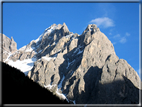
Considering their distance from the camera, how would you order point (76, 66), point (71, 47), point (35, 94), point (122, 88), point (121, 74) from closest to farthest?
point (35, 94) → point (122, 88) → point (121, 74) → point (76, 66) → point (71, 47)

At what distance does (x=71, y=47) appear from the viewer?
161125 mm

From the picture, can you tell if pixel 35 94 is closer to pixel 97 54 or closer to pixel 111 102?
pixel 111 102

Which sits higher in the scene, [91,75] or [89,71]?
[89,71]

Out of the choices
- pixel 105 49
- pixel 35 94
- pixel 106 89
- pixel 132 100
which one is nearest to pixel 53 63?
pixel 105 49

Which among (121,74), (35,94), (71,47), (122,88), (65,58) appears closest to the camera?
(35,94)

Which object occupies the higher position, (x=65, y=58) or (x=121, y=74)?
(x=65, y=58)

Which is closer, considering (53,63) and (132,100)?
(132,100)

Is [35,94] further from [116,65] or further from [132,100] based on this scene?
[116,65]

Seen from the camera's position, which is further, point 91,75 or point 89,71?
point 89,71

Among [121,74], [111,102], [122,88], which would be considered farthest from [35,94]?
[121,74]

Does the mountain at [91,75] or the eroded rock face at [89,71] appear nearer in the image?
the mountain at [91,75]

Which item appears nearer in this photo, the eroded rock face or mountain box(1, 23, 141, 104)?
mountain box(1, 23, 141, 104)

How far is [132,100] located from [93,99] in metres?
22.3

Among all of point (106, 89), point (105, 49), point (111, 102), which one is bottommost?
point (111, 102)
